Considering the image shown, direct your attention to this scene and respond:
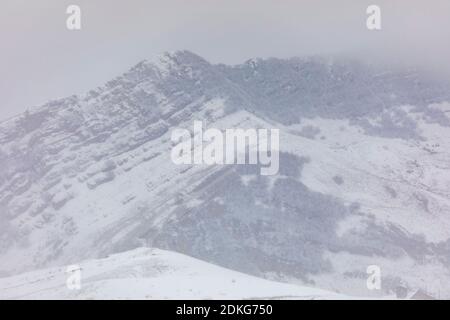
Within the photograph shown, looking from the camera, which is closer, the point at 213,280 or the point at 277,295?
the point at 277,295

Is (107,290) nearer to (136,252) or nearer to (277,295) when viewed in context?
(277,295)
